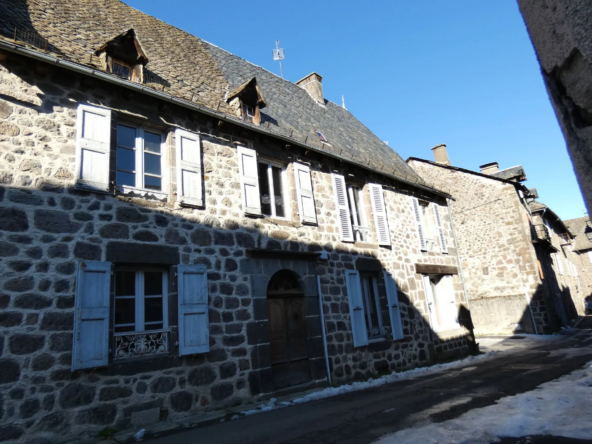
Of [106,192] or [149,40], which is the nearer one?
[106,192]

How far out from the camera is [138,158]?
6250mm

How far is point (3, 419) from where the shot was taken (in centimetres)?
417

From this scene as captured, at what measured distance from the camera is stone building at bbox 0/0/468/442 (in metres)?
4.77

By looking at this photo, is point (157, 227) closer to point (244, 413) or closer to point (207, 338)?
point (207, 338)

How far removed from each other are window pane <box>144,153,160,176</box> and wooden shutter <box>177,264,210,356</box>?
1.67 m

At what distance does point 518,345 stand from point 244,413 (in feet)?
35.6

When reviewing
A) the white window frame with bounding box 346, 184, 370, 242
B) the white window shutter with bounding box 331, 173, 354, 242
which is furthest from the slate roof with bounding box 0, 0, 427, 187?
the white window frame with bounding box 346, 184, 370, 242

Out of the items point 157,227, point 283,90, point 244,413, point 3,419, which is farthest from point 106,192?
point 283,90

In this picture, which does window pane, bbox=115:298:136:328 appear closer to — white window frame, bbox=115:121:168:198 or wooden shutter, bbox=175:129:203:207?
white window frame, bbox=115:121:168:198

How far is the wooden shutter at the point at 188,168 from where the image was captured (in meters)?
6.36

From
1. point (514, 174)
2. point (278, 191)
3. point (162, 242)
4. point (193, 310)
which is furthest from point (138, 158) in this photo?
point (514, 174)

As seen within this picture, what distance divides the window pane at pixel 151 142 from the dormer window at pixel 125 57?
0.93 metres

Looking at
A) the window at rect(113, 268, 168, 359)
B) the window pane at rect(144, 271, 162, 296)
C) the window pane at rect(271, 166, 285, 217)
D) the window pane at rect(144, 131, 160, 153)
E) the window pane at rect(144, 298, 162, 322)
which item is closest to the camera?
the window at rect(113, 268, 168, 359)

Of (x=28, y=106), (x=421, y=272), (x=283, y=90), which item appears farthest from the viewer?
(x=283, y=90)
